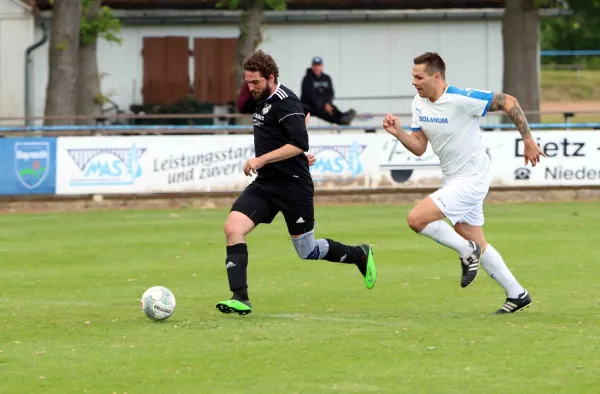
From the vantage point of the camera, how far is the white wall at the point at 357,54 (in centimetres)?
3619

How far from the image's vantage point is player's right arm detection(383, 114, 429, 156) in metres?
10.0

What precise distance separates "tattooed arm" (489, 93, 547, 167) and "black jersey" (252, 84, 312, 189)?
4.81 ft

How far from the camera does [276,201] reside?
1036 cm

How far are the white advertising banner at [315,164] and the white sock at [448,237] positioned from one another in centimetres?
1351

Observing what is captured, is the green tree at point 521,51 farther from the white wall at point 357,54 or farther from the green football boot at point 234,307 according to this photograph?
the green football boot at point 234,307

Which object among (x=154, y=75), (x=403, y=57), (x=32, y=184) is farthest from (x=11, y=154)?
(x=403, y=57)

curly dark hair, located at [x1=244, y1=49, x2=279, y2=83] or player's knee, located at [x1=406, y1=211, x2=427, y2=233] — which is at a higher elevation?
curly dark hair, located at [x1=244, y1=49, x2=279, y2=83]

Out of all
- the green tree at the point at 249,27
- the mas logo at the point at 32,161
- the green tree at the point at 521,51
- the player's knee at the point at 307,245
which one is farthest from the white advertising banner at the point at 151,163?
the player's knee at the point at 307,245

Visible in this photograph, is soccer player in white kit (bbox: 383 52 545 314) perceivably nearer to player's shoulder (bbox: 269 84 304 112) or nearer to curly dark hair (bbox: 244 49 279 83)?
player's shoulder (bbox: 269 84 304 112)

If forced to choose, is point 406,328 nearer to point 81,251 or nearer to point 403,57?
point 81,251

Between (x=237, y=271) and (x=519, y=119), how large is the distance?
240 cm

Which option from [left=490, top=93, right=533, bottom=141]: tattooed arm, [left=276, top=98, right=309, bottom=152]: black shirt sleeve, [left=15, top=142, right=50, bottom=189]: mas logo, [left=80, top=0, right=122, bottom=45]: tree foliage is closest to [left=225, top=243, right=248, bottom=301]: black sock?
[left=276, top=98, right=309, bottom=152]: black shirt sleeve

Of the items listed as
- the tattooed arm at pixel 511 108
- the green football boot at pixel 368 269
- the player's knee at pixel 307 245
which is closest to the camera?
the tattooed arm at pixel 511 108

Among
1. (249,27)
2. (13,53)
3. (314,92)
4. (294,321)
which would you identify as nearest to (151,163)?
(314,92)
